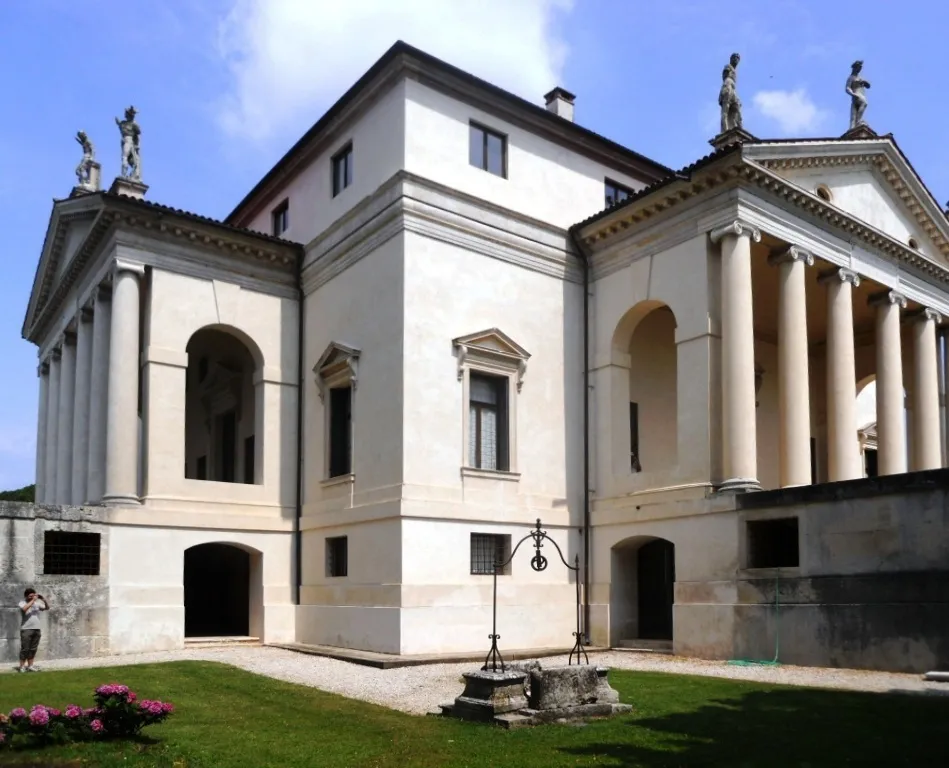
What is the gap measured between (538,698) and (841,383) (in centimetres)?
1480

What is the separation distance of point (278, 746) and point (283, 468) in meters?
14.8

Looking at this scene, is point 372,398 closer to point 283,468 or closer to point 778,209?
point 283,468

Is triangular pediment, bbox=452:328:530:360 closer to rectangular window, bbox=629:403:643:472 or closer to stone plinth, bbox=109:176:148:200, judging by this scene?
rectangular window, bbox=629:403:643:472

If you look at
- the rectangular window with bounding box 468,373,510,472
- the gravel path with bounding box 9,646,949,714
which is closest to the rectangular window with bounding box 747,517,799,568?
the gravel path with bounding box 9,646,949,714

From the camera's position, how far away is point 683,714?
1240cm

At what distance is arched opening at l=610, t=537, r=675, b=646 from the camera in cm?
2306

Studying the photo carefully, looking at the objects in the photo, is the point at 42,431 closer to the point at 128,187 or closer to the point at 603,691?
the point at 128,187

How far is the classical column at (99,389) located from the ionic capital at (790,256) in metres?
16.9

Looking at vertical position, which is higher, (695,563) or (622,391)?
(622,391)

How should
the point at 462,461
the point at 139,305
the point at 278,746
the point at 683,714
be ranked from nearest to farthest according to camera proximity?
the point at 278,746, the point at 683,714, the point at 462,461, the point at 139,305

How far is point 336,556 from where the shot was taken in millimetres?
23484

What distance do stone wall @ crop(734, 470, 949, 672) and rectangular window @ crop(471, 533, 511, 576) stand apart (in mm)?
5518

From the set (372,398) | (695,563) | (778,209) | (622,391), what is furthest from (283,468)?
A: (778,209)

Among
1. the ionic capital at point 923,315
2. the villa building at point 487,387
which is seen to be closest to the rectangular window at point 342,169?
the villa building at point 487,387
